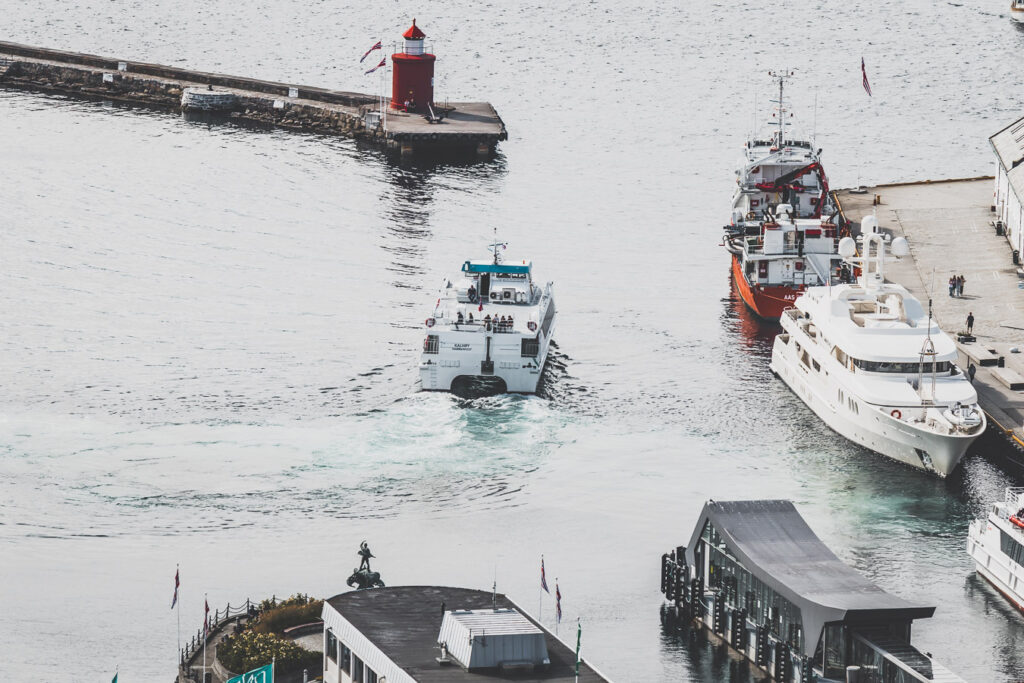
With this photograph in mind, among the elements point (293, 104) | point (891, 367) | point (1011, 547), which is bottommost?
point (1011, 547)

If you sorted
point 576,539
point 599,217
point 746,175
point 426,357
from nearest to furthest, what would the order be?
point 576,539, point 426,357, point 746,175, point 599,217

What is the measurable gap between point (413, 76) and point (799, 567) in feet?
365

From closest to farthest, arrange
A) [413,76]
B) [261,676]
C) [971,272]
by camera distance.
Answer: [261,676]
[971,272]
[413,76]

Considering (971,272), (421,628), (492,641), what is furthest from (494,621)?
(971,272)

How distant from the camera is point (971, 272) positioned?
12606 centimetres

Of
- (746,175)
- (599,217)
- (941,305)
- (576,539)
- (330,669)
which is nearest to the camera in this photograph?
(330,669)

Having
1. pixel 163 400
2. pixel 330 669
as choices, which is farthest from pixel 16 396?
pixel 330 669

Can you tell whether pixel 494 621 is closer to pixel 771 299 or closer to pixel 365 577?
pixel 365 577

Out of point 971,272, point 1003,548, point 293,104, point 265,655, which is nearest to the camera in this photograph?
point 265,655

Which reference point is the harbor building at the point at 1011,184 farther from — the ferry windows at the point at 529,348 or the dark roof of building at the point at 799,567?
the dark roof of building at the point at 799,567

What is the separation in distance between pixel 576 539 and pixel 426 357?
2018 centimetres

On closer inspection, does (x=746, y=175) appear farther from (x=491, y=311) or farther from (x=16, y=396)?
(x=16, y=396)

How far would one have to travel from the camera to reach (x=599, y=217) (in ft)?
503

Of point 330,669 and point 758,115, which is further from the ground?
point 758,115
